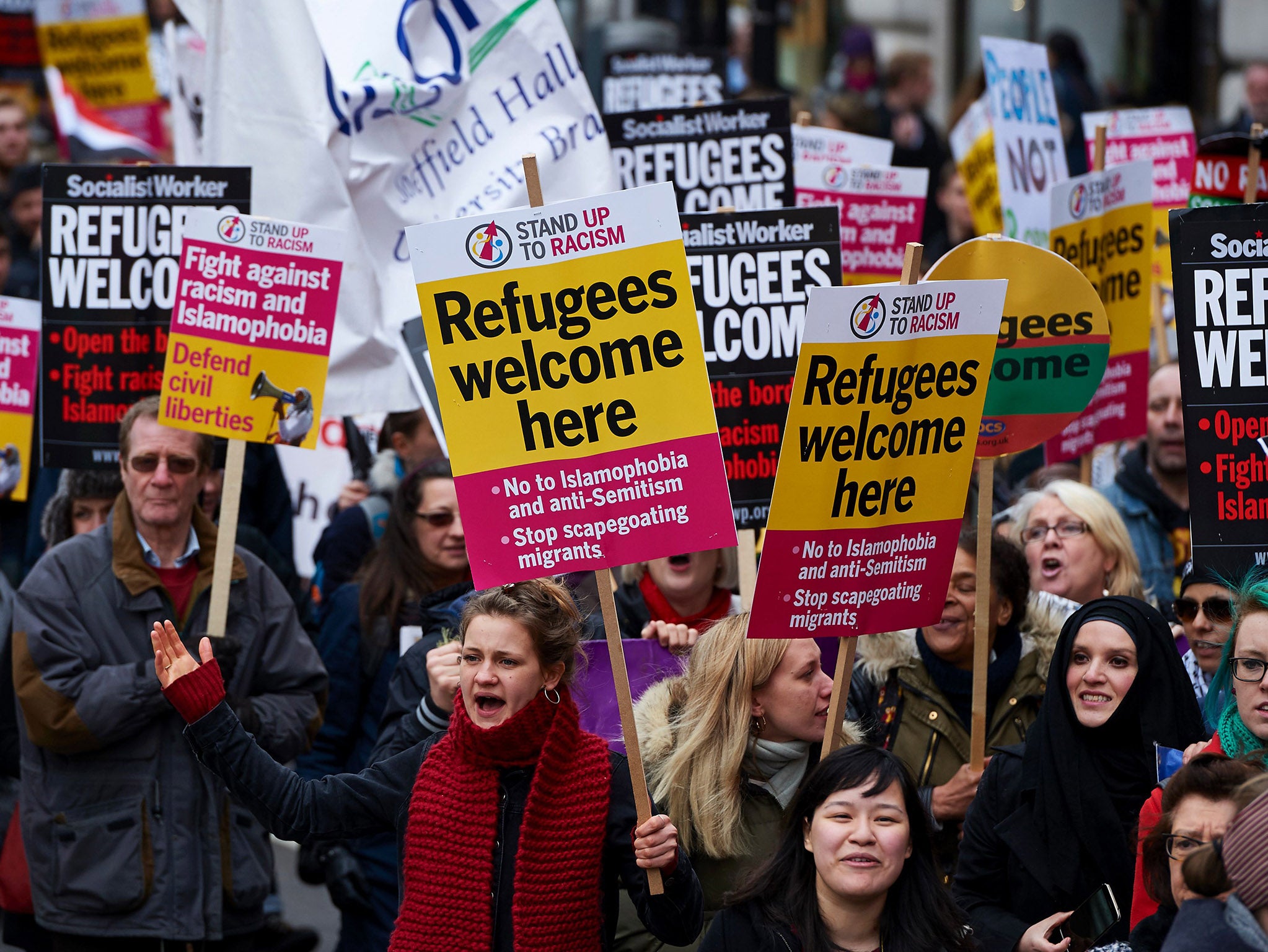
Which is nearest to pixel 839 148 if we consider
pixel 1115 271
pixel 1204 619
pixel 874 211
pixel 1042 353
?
pixel 874 211

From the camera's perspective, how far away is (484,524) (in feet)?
13.9

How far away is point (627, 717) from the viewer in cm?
416

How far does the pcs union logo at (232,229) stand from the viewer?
5.74 meters

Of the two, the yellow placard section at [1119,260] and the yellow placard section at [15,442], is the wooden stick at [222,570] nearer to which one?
the yellow placard section at [15,442]

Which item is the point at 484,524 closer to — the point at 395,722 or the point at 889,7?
the point at 395,722

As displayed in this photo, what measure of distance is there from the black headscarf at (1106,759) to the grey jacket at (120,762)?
87.8 inches

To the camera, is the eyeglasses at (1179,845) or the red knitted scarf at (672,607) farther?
the red knitted scarf at (672,607)

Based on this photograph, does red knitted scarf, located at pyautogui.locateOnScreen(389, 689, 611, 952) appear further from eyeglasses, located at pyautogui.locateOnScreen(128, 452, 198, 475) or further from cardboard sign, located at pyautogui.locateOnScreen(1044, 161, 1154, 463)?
cardboard sign, located at pyautogui.locateOnScreen(1044, 161, 1154, 463)

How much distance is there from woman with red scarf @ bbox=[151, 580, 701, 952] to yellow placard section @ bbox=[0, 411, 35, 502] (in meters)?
3.02

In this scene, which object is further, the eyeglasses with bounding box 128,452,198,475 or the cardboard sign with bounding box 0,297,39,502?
the cardboard sign with bounding box 0,297,39,502

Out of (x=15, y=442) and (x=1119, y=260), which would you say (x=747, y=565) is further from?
(x=15, y=442)

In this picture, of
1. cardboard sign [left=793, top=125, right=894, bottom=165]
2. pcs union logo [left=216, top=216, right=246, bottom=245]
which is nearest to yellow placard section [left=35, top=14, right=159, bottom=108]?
cardboard sign [left=793, top=125, right=894, bottom=165]

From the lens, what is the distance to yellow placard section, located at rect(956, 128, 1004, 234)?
929cm

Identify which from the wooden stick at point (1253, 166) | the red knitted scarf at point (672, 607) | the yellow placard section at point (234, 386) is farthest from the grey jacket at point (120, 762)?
the wooden stick at point (1253, 166)
